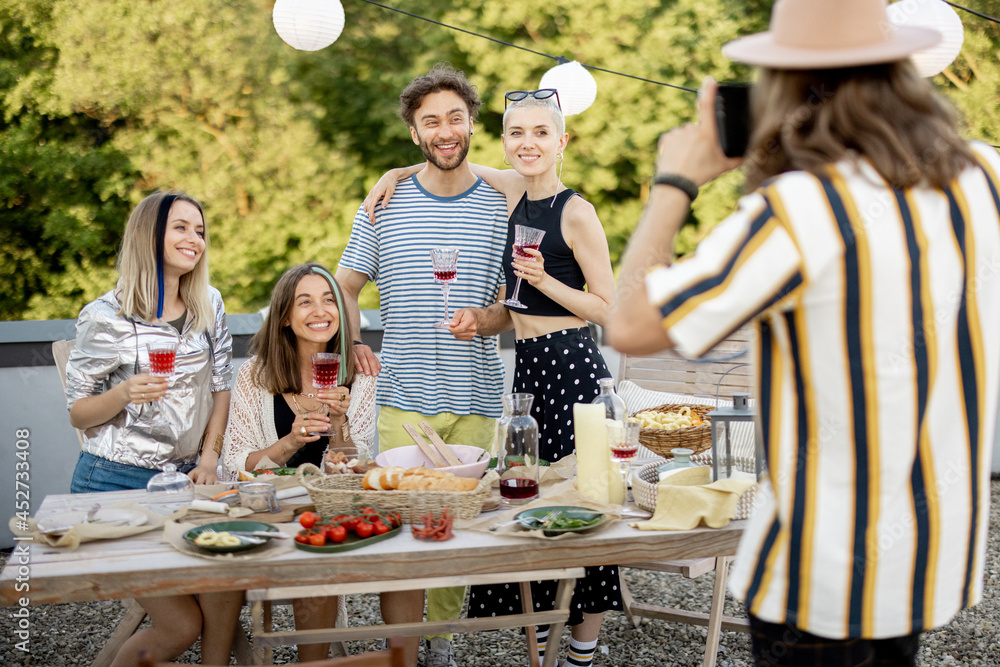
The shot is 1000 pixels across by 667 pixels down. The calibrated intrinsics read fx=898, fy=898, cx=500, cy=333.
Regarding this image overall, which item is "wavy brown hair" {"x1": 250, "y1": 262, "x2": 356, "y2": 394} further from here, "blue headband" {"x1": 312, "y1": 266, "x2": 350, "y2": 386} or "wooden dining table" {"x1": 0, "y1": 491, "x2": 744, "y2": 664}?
"wooden dining table" {"x1": 0, "y1": 491, "x2": 744, "y2": 664}

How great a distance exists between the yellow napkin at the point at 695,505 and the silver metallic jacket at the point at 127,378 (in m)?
1.82

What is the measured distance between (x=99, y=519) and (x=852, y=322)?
1.91 metres

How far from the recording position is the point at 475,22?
38.8 feet

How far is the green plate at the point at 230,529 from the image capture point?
2.06 m

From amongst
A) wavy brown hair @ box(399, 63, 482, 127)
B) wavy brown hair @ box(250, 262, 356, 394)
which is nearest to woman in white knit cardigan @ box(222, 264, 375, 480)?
wavy brown hair @ box(250, 262, 356, 394)

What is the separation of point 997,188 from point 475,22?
443 inches

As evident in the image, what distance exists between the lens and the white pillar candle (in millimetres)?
2410

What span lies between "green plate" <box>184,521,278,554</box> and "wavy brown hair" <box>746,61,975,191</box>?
1.42 metres

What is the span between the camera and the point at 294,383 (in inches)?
128

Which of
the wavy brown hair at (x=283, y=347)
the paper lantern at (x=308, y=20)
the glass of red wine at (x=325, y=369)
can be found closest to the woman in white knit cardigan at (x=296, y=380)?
the wavy brown hair at (x=283, y=347)

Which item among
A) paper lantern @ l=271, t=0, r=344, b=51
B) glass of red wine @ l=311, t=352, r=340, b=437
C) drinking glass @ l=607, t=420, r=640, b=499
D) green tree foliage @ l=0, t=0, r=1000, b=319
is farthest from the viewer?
green tree foliage @ l=0, t=0, r=1000, b=319

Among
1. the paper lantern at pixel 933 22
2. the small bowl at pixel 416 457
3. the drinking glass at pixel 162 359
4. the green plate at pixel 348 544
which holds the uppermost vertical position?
the paper lantern at pixel 933 22

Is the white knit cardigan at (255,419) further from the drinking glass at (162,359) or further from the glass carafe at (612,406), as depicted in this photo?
the glass carafe at (612,406)

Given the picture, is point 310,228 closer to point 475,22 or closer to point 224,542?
point 475,22
